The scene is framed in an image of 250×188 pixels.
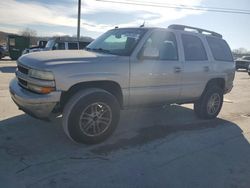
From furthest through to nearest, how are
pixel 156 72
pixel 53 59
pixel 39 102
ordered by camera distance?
pixel 156 72
pixel 53 59
pixel 39 102

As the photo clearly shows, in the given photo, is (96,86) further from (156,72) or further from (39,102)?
(156,72)

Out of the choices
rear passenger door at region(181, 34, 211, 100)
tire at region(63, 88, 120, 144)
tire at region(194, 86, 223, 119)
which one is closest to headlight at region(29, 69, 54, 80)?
tire at region(63, 88, 120, 144)

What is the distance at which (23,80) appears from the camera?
4848mm

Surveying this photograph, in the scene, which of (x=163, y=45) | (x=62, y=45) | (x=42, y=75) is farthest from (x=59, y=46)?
(x=42, y=75)

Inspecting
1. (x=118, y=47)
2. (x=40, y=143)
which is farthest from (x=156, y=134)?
(x=40, y=143)

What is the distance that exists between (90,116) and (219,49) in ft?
13.2

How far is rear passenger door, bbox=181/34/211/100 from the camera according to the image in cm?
628

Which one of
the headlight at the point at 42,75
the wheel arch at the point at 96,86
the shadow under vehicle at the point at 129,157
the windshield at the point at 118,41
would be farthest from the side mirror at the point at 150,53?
the headlight at the point at 42,75

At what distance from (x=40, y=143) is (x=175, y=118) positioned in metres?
3.32

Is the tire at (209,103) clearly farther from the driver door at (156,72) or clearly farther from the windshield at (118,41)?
the windshield at (118,41)

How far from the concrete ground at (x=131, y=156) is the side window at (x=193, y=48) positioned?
1.42 m

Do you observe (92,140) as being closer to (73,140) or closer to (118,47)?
(73,140)

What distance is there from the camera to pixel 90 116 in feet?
15.9

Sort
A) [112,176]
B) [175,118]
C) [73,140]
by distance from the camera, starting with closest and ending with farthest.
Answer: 1. [112,176]
2. [73,140]
3. [175,118]
